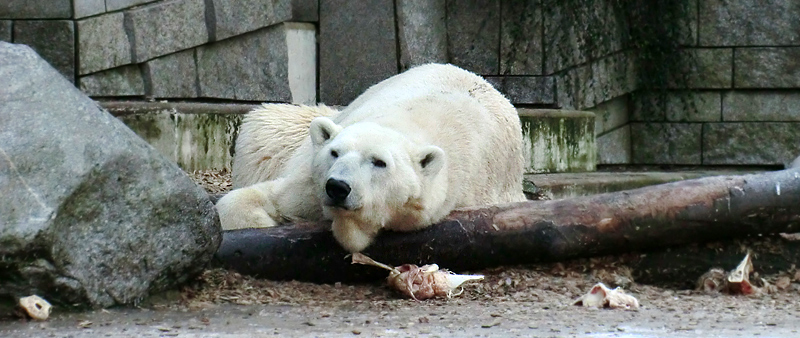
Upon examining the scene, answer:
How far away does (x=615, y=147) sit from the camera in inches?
354

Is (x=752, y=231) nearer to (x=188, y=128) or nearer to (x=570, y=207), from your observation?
(x=570, y=207)

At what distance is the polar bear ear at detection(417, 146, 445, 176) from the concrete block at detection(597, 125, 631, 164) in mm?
4920

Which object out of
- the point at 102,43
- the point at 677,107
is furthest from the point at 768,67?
the point at 102,43

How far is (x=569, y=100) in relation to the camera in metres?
7.84

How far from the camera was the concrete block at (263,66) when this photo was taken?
7066 millimetres

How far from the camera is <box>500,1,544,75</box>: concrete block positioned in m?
7.56

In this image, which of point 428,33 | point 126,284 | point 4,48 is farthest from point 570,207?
point 428,33

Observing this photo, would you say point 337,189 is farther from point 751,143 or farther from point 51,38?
point 751,143

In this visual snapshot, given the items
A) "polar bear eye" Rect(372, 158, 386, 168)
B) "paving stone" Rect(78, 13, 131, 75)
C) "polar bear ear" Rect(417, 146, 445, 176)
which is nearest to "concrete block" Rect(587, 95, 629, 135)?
"paving stone" Rect(78, 13, 131, 75)

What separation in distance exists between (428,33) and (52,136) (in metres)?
4.38

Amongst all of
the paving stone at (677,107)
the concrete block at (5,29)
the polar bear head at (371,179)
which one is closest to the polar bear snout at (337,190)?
the polar bear head at (371,179)

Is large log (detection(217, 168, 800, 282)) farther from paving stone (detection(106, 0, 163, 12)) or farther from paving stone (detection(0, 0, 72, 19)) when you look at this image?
paving stone (detection(106, 0, 163, 12))

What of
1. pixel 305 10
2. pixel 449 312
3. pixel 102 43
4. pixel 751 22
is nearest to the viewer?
pixel 449 312

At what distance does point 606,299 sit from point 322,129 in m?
1.20
